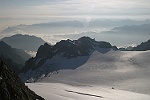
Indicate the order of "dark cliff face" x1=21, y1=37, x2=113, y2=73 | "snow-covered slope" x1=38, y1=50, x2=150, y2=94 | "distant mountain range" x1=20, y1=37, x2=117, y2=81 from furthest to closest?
"dark cliff face" x1=21, y1=37, x2=113, y2=73, "distant mountain range" x1=20, y1=37, x2=117, y2=81, "snow-covered slope" x1=38, y1=50, x2=150, y2=94

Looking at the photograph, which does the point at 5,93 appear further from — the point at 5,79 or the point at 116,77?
the point at 116,77

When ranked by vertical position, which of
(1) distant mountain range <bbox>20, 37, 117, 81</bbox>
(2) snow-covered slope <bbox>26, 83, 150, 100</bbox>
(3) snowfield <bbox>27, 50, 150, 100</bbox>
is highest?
(1) distant mountain range <bbox>20, 37, 117, 81</bbox>

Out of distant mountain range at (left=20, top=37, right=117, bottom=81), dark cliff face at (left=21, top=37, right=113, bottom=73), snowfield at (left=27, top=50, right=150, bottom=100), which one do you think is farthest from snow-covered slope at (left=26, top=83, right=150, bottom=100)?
dark cliff face at (left=21, top=37, right=113, bottom=73)

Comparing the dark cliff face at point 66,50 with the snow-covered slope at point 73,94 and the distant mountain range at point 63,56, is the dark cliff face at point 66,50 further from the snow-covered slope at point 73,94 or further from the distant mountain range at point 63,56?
the snow-covered slope at point 73,94

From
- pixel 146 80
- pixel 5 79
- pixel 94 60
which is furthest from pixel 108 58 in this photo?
pixel 5 79

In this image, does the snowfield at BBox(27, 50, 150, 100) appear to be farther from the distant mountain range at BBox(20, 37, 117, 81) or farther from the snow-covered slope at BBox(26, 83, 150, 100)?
the snow-covered slope at BBox(26, 83, 150, 100)

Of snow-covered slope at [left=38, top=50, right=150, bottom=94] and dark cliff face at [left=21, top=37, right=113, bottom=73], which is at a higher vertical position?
dark cliff face at [left=21, top=37, right=113, bottom=73]

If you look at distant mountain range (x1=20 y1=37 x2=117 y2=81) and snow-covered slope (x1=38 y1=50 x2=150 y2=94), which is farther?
distant mountain range (x1=20 y1=37 x2=117 y2=81)

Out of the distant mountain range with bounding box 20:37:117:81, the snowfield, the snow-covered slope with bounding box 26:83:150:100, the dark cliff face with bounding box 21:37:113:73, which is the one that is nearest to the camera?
the snow-covered slope with bounding box 26:83:150:100

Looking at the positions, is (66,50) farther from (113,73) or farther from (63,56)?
(113,73)
